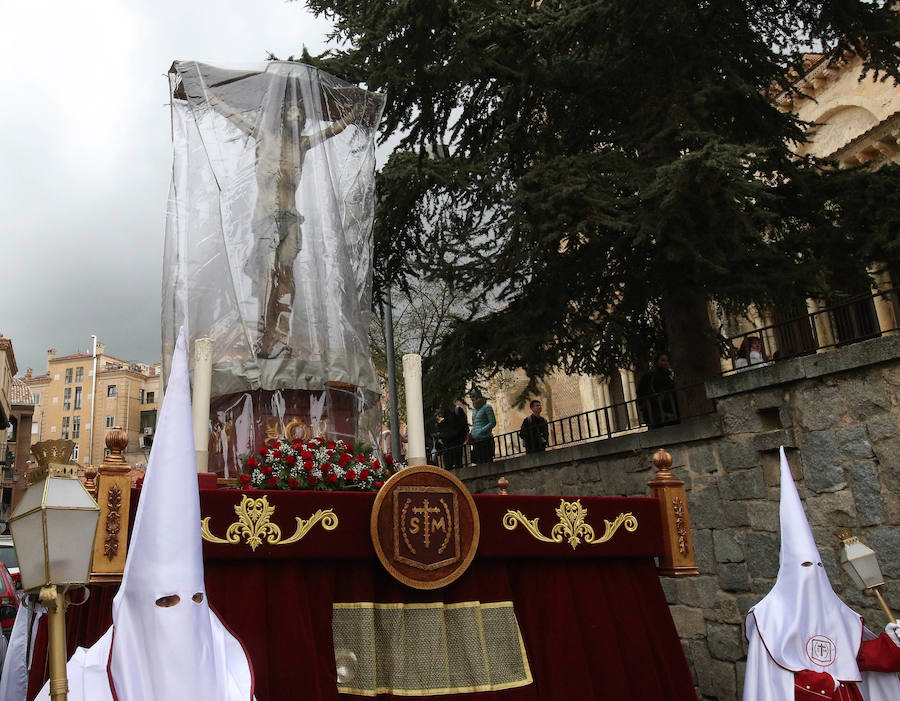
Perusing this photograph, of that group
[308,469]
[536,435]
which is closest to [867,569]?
[308,469]

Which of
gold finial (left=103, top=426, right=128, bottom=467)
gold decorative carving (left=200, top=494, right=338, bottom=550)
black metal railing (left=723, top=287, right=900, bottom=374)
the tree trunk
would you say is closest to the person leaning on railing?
the tree trunk

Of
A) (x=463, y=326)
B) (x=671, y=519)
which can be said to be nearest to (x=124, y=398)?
(x=463, y=326)

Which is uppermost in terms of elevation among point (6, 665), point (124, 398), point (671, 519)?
point (124, 398)

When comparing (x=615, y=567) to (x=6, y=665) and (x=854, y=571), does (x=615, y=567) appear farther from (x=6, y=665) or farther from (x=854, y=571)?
(x=6, y=665)

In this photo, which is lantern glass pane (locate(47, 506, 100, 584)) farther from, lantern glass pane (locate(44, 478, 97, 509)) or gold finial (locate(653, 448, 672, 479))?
gold finial (locate(653, 448, 672, 479))

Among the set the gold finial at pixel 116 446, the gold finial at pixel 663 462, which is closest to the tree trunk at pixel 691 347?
the gold finial at pixel 663 462

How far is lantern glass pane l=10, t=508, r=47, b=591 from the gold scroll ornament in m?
2.21

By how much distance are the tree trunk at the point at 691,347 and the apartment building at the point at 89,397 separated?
220ft

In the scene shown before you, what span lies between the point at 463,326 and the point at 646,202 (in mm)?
3314

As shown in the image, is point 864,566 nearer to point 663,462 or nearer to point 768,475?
point 663,462

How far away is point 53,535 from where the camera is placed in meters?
2.18

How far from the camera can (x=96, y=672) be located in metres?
2.42

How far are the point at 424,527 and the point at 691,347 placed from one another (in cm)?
690

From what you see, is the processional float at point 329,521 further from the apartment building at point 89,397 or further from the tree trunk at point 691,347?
the apartment building at point 89,397
